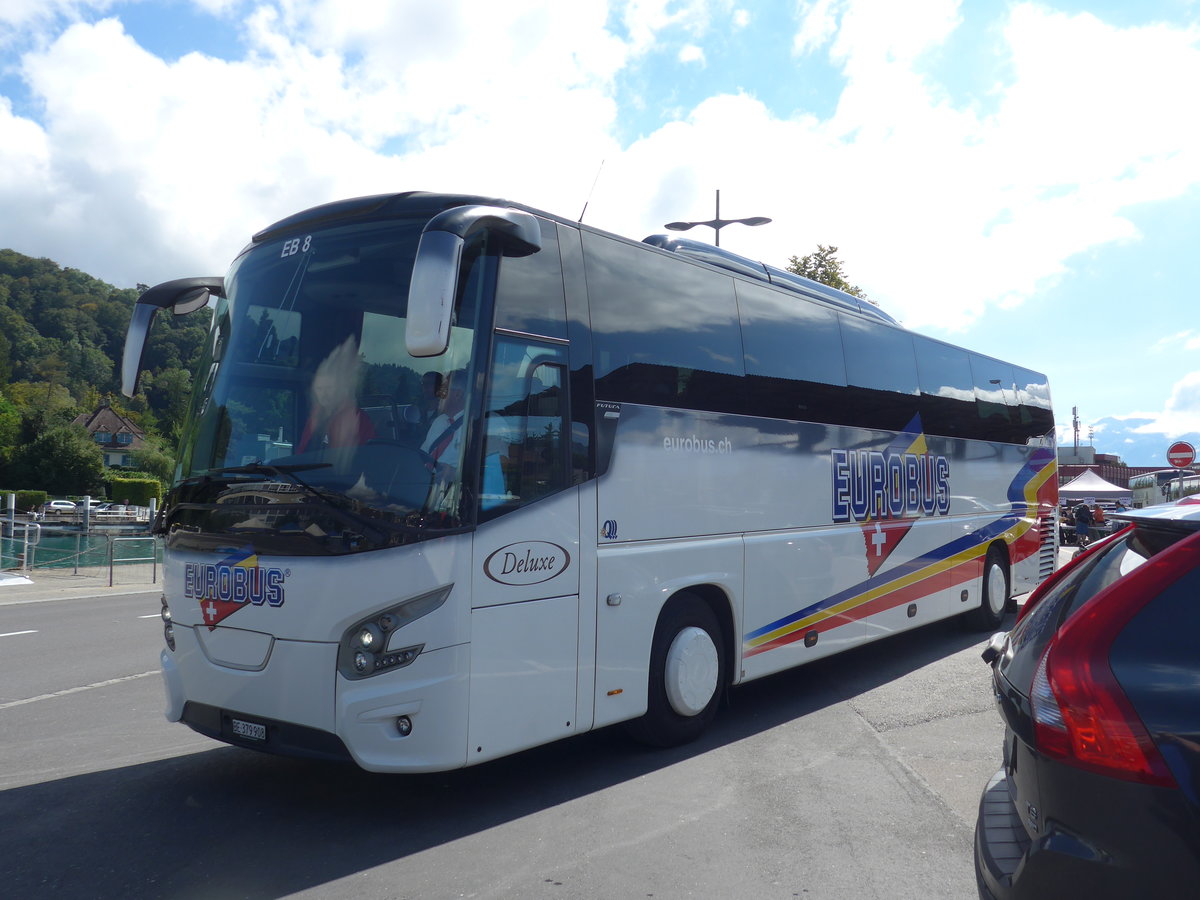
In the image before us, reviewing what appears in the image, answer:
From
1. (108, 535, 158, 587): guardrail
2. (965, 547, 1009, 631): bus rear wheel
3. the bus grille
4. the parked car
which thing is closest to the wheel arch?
the parked car

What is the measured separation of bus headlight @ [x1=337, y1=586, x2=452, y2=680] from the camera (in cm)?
482

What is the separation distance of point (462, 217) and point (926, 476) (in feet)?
23.3

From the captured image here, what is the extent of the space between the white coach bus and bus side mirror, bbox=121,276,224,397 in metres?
0.02

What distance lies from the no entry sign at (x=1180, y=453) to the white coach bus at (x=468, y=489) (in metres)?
16.4

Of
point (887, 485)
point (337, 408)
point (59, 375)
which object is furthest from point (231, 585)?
point (59, 375)

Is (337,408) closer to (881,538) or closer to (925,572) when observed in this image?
(881,538)

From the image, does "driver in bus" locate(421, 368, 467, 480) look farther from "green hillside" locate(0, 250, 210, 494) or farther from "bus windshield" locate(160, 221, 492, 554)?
"green hillside" locate(0, 250, 210, 494)

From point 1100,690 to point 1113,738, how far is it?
4.9 inches

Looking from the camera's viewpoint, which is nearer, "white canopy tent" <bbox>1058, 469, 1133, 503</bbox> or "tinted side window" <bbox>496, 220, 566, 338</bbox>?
"tinted side window" <bbox>496, 220, 566, 338</bbox>

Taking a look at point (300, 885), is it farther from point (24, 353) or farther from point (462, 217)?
point (24, 353)

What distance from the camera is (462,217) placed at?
15.9ft

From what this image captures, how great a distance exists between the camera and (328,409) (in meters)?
5.12

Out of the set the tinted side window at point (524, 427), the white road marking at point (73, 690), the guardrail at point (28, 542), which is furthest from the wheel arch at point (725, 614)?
the guardrail at point (28, 542)

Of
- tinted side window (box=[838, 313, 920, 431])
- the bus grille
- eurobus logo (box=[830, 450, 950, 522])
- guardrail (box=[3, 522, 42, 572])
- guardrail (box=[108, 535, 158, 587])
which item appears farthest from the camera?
guardrail (box=[108, 535, 158, 587])
